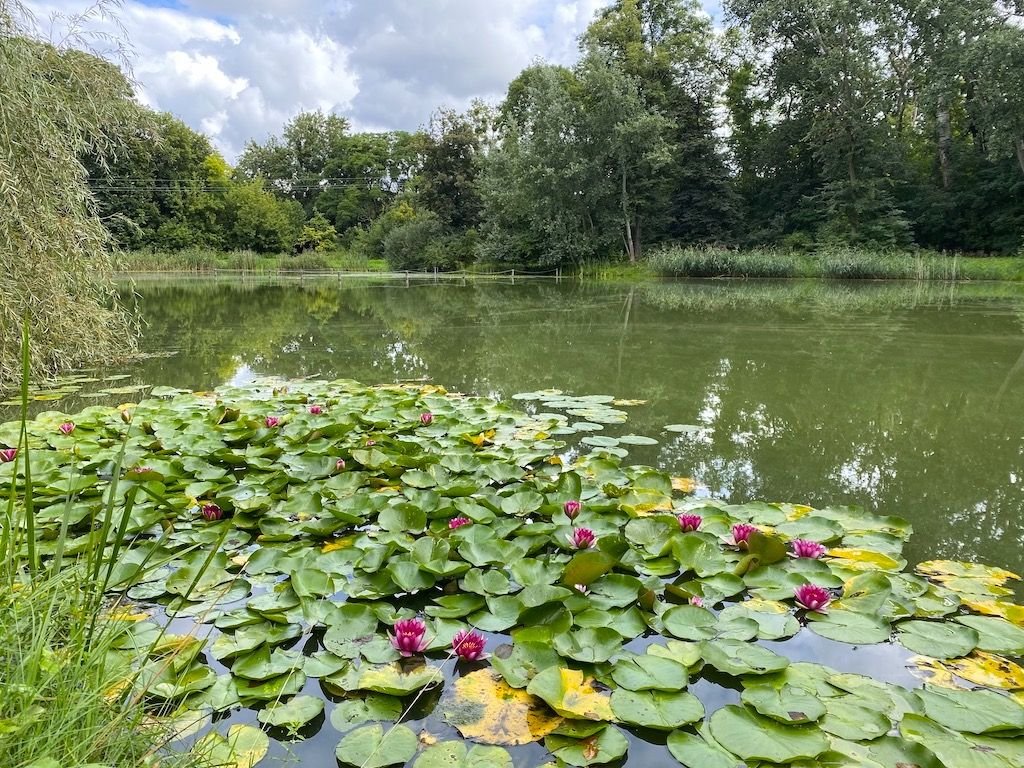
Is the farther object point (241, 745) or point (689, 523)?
point (689, 523)

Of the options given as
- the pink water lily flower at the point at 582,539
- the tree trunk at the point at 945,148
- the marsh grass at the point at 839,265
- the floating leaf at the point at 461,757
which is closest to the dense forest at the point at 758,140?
the tree trunk at the point at 945,148

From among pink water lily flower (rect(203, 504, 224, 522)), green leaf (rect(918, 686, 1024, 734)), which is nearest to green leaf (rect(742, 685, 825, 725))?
green leaf (rect(918, 686, 1024, 734))

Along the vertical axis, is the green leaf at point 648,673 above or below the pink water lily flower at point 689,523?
below

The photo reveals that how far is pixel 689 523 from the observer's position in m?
2.05

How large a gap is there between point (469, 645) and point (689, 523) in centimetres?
90

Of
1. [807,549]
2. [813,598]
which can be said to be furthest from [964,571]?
[813,598]

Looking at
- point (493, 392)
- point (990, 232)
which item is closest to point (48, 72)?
point (493, 392)

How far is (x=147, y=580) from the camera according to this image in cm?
183

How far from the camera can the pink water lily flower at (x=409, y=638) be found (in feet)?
4.86

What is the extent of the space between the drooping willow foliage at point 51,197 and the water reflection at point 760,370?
0.72m

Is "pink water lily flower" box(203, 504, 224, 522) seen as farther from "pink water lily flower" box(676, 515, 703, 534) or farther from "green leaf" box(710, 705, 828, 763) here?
"green leaf" box(710, 705, 828, 763)

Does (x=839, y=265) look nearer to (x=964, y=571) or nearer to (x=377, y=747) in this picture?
(x=964, y=571)

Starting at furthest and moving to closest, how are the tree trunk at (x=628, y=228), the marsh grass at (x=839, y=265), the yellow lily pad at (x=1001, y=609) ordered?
1. the tree trunk at (x=628, y=228)
2. the marsh grass at (x=839, y=265)
3. the yellow lily pad at (x=1001, y=609)

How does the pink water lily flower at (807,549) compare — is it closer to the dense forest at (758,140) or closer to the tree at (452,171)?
the dense forest at (758,140)
